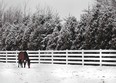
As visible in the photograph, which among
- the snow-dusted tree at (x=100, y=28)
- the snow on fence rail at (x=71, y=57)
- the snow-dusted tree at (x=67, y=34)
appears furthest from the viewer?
the snow-dusted tree at (x=67, y=34)

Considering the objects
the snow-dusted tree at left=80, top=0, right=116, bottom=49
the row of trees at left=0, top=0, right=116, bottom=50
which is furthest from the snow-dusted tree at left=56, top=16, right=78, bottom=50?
the snow-dusted tree at left=80, top=0, right=116, bottom=49

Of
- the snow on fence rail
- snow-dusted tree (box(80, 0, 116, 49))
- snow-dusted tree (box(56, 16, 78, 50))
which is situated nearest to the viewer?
the snow on fence rail

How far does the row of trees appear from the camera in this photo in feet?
78.7

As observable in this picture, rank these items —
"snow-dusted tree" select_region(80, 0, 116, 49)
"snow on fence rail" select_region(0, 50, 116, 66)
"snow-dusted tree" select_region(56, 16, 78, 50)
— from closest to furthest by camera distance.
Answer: "snow on fence rail" select_region(0, 50, 116, 66)
"snow-dusted tree" select_region(80, 0, 116, 49)
"snow-dusted tree" select_region(56, 16, 78, 50)

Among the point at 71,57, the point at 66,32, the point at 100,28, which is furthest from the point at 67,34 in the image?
the point at 100,28

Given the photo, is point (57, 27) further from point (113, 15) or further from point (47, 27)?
point (113, 15)

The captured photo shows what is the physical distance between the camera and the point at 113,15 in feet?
78.6

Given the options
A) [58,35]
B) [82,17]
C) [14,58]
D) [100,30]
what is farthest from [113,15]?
[14,58]

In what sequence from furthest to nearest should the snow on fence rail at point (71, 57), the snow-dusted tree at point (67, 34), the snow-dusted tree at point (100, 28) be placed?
the snow-dusted tree at point (67, 34)
the snow-dusted tree at point (100, 28)
the snow on fence rail at point (71, 57)

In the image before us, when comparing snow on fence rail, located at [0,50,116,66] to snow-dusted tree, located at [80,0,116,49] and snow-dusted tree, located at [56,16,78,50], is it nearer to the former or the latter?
snow-dusted tree, located at [80,0,116,49]

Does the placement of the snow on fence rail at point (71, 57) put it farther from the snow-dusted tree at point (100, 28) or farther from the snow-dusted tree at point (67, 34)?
the snow-dusted tree at point (67, 34)

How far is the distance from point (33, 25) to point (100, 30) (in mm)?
9557

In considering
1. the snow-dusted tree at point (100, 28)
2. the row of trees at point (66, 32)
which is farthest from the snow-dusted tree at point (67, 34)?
the snow-dusted tree at point (100, 28)

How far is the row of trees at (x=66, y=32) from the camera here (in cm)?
2400
